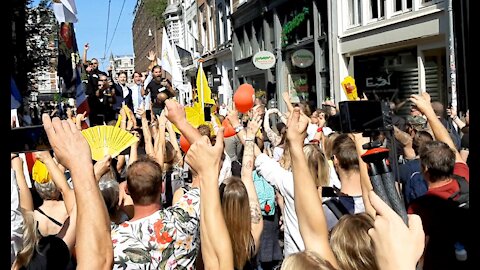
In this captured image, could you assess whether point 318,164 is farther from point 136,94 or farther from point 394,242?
point 136,94

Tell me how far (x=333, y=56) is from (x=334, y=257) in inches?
600

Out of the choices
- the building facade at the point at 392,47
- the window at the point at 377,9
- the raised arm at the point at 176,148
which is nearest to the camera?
the raised arm at the point at 176,148

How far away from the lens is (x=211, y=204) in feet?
9.94

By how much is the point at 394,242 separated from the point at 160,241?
1.67 m

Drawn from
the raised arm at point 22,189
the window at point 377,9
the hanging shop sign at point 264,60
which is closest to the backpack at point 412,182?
the raised arm at point 22,189

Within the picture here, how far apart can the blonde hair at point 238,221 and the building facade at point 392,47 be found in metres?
7.94

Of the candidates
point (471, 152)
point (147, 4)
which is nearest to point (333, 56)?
point (471, 152)

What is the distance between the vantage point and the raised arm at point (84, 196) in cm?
252

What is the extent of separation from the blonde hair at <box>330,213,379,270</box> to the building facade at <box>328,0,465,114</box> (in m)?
8.70

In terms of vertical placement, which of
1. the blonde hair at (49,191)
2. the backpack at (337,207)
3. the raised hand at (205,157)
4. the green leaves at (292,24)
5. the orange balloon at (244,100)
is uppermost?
the green leaves at (292,24)

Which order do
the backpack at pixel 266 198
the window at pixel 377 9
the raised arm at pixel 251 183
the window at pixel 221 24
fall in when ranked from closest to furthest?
the raised arm at pixel 251 183, the backpack at pixel 266 198, the window at pixel 377 9, the window at pixel 221 24

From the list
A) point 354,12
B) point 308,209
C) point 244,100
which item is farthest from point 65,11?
point 354,12

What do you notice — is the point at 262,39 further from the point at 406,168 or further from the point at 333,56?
the point at 406,168

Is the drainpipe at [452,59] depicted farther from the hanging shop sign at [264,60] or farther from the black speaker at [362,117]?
the hanging shop sign at [264,60]
